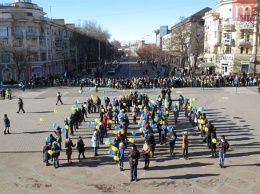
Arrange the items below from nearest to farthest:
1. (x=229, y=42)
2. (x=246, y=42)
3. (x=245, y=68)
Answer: (x=246, y=42) → (x=245, y=68) → (x=229, y=42)

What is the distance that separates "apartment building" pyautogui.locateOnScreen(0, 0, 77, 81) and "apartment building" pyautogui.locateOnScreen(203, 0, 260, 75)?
3294cm

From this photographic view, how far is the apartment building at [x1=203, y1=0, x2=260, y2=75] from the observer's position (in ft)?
156

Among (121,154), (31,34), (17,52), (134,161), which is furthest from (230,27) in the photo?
(134,161)

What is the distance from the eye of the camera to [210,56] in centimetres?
5928

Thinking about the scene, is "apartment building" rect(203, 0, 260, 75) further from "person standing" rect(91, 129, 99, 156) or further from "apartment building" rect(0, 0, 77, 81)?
"person standing" rect(91, 129, 99, 156)

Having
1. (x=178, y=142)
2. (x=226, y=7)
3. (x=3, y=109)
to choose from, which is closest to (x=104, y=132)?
(x=178, y=142)

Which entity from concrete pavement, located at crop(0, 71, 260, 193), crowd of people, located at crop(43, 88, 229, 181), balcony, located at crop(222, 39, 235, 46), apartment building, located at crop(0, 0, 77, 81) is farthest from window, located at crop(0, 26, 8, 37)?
balcony, located at crop(222, 39, 235, 46)

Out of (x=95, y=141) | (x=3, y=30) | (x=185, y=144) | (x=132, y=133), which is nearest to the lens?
(x=185, y=144)

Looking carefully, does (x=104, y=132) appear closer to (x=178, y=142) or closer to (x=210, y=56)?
(x=178, y=142)

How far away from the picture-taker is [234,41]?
49.2 meters

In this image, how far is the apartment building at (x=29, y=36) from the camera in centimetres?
5103

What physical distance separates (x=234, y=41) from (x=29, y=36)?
36.3m

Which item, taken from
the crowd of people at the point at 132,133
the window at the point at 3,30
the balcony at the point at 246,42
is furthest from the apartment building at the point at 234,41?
the window at the point at 3,30

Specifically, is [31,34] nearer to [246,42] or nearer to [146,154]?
[246,42]
